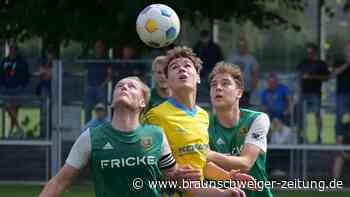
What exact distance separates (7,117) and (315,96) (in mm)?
4754

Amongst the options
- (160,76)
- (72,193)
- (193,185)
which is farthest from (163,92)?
(72,193)

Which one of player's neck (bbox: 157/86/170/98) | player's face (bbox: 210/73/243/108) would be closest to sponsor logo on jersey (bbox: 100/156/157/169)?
player's face (bbox: 210/73/243/108)

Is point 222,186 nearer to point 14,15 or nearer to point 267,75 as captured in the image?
point 267,75

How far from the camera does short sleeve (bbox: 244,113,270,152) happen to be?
8453 mm

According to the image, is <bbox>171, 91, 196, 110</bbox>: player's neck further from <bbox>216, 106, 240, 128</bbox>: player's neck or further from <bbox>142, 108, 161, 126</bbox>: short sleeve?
<bbox>216, 106, 240, 128</bbox>: player's neck

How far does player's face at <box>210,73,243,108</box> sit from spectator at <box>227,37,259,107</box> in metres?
7.93

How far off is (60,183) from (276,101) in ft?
33.1

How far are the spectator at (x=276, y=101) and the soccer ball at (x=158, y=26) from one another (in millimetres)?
5557

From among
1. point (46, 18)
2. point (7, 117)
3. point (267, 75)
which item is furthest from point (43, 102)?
point (267, 75)

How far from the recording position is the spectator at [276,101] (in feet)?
Result: 54.7

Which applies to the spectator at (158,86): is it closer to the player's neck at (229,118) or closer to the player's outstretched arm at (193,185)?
the player's neck at (229,118)

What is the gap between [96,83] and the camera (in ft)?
54.9

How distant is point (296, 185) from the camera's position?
15469 millimetres

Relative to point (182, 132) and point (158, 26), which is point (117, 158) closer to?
point (182, 132)
